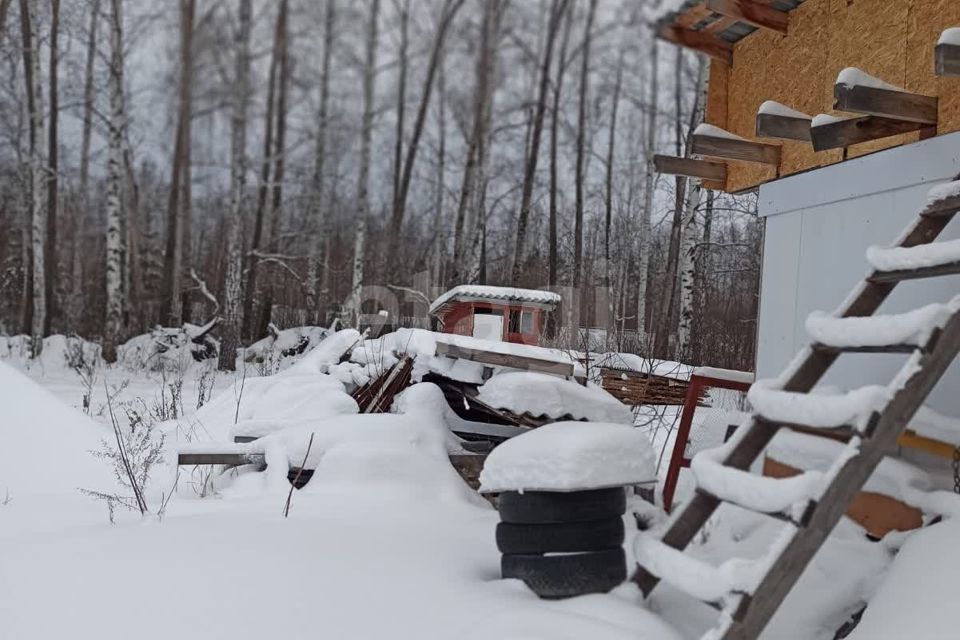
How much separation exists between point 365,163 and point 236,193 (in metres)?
2.86

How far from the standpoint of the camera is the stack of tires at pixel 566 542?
282 centimetres

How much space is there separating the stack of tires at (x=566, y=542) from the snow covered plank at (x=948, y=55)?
2197mm

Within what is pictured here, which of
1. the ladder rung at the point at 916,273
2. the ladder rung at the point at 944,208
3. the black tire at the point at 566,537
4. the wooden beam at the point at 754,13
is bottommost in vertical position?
the black tire at the point at 566,537

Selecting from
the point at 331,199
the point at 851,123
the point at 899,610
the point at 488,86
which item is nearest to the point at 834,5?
the point at 851,123

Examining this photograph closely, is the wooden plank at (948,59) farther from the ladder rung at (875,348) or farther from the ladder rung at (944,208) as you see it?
the ladder rung at (875,348)

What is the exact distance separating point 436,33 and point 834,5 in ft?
51.3

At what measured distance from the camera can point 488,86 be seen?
16.0 metres

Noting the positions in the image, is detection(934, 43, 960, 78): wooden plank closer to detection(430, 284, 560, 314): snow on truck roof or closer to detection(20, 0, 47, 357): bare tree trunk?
detection(430, 284, 560, 314): snow on truck roof

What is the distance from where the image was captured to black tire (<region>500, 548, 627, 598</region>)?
2814mm

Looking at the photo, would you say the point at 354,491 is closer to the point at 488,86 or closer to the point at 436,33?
the point at 488,86

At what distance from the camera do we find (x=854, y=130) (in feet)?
11.9

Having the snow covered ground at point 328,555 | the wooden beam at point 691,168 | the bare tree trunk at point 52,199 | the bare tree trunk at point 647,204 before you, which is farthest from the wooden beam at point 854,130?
the bare tree trunk at point 52,199

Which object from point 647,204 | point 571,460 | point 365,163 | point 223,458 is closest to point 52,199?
point 365,163

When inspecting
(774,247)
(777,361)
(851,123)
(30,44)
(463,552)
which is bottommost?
(463,552)
